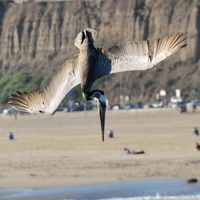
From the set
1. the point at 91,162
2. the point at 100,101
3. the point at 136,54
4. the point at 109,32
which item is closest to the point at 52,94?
the point at 100,101

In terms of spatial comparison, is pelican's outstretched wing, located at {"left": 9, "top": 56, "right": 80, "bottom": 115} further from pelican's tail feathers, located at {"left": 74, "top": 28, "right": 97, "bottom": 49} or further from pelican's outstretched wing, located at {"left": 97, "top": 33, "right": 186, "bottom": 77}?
pelican's outstretched wing, located at {"left": 97, "top": 33, "right": 186, "bottom": 77}

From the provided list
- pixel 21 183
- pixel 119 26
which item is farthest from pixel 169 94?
pixel 21 183

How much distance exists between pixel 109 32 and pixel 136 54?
101 metres

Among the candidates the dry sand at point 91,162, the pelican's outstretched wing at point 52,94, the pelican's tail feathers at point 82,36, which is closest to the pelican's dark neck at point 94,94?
the pelican's outstretched wing at point 52,94

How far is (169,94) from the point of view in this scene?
98.7m

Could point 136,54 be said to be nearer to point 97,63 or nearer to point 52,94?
point 97,63

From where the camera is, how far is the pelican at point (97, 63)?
7785mm

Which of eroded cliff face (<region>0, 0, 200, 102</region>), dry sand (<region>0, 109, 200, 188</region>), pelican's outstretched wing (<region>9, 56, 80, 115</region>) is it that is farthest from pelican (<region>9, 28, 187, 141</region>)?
eroded cliff face (<region>0, 0, 200, 102</region>)

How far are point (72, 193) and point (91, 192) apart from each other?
483mm

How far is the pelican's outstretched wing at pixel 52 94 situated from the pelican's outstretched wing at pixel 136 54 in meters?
0.39

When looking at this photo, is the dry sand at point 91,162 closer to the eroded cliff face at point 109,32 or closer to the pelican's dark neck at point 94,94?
the pelican's dark neck at point 94,94

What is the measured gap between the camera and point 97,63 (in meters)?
7.86

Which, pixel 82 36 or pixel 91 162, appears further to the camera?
pixel 91 162

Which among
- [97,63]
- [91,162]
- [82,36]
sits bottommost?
[91,162]
